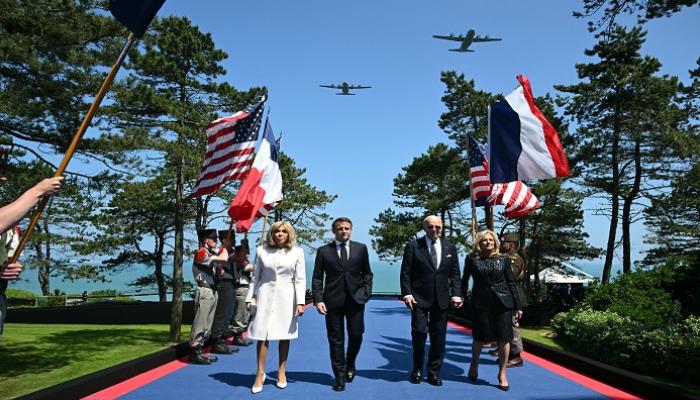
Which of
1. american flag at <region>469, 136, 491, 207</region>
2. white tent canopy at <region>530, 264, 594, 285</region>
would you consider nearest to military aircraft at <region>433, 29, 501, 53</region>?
white tent canopy at <region>530, 264, 594, 285</region>

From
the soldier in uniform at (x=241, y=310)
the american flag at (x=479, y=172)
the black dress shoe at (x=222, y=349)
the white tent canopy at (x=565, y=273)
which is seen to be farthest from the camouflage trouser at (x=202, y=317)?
the white tent canopy at (x=565, y=273)

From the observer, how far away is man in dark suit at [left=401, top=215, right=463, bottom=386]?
242 inches

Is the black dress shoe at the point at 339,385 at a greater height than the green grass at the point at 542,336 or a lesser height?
greater

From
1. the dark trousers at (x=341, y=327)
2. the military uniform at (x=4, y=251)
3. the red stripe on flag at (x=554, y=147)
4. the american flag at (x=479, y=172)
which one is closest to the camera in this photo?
the military uniform at (x=4, y=251)

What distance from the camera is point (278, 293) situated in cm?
598

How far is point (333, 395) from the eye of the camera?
5.60 meters

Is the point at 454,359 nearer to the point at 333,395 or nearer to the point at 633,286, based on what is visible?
the point at 333,395

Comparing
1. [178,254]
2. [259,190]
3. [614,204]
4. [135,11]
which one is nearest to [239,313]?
[259,190]

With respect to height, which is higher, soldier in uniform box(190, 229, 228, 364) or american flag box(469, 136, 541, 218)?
american flag box(469, 136, 541, 218)

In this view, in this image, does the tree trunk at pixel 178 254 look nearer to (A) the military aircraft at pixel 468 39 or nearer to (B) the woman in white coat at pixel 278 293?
(B) the woman in white coat at pixel 278 293

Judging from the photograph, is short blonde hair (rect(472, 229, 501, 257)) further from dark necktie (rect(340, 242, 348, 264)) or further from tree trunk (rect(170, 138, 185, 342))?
tree trunk (rect(170, 138, 185, 342))

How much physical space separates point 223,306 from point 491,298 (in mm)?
4390

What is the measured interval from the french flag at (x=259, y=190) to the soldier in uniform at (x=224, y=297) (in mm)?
438

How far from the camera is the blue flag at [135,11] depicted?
4.58 m
